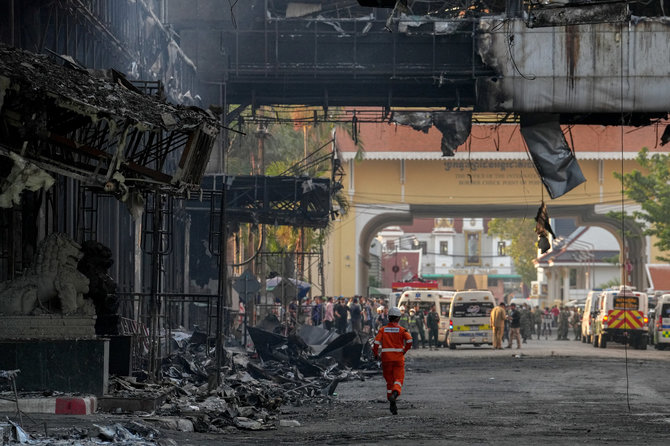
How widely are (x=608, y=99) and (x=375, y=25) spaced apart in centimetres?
555

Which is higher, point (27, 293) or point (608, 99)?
point (608, 99)

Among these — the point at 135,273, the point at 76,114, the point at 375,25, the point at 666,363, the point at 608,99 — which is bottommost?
the point at 666,363

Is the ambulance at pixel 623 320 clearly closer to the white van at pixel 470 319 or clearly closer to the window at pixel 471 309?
the white van at pixel 470 319

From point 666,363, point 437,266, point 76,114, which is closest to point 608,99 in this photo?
point 666,363

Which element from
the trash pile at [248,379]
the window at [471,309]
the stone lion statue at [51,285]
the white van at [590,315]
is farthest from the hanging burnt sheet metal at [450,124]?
the white van at [590,315]

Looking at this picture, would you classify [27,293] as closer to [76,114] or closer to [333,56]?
[76,114]

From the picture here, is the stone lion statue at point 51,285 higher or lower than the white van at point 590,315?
higher

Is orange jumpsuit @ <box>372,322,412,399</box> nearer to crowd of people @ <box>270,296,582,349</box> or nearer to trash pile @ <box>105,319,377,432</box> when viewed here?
trash pile @ <box>105,319,377,432</box>

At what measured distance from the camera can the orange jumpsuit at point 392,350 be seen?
687 inches

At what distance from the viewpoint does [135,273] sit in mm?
27891

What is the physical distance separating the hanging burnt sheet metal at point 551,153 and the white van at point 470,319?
2056 centimetres

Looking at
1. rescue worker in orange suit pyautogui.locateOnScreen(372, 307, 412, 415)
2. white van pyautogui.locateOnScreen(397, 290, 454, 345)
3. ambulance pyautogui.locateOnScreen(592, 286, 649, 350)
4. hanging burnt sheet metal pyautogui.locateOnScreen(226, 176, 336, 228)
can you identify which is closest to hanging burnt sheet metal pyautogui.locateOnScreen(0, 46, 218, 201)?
rescue worker in orange suit pyautogui.locateOnScreen(372, 307, 412, 415)

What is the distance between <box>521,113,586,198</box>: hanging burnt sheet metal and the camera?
26.4 meters

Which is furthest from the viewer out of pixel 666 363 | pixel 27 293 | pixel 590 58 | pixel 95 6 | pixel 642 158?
pixel 642 158
